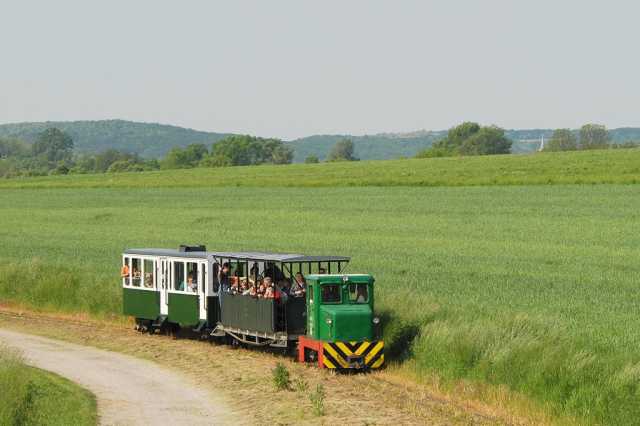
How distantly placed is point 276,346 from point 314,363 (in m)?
2.00

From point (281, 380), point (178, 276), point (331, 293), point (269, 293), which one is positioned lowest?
point (281, 380)

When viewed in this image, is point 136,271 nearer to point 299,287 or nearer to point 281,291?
point 281,291

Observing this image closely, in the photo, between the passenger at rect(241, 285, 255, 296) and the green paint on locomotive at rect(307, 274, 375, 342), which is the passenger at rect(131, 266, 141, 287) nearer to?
the passenger at rect(241, 285, 255, 296)

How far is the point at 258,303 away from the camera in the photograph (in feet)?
98.6

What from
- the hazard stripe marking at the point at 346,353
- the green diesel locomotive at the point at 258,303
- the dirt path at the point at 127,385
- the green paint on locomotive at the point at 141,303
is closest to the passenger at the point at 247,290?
the green diesel locomotive at the point at 258,303

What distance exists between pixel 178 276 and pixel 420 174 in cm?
5869

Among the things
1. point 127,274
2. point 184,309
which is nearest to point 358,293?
point 184,309

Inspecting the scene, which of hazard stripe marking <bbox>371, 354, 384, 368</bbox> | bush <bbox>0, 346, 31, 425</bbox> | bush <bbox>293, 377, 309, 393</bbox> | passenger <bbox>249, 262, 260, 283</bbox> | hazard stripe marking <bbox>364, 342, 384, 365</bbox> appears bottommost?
bush <bbox>293, 377, 309, 393</bbox>

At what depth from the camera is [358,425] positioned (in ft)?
69.7

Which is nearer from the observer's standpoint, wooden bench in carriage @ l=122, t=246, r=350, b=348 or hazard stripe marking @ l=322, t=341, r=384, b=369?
hazard stripe marking @ l=322, t=341, r=384, b=369

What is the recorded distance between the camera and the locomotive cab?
1054 inches

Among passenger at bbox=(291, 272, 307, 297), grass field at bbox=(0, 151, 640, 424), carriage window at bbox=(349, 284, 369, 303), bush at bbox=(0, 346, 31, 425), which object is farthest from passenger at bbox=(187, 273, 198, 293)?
bush at bbox=(0, 346, 31, 425)

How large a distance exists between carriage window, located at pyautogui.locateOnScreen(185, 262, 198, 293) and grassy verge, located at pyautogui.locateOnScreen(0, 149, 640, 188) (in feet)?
150

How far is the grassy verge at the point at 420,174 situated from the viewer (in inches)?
3145
